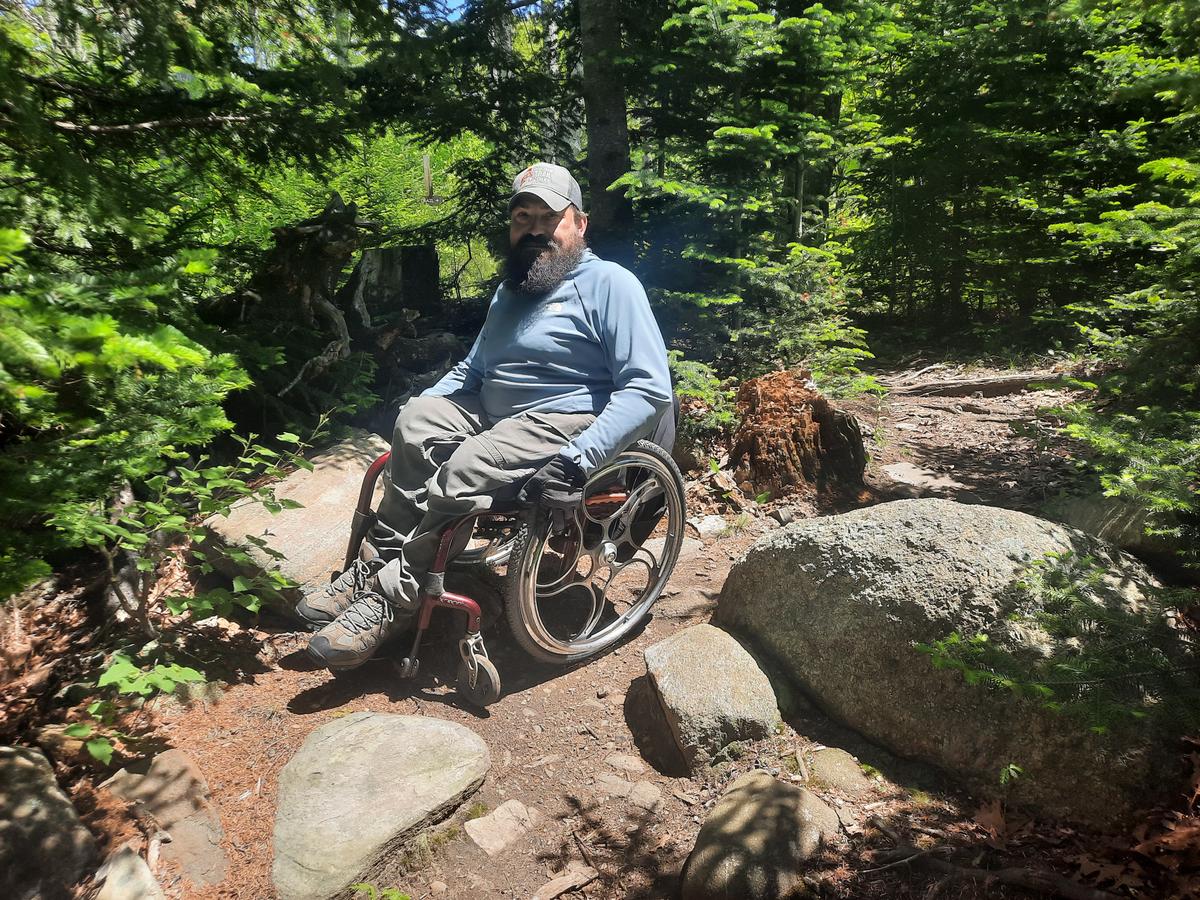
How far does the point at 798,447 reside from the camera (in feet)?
15.9

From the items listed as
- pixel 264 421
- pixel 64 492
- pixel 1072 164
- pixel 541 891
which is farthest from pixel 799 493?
pixel 1072 164

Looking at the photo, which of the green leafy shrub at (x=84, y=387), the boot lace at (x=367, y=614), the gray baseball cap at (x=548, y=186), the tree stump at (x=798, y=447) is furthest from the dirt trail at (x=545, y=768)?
the gray baseball cap at (x=548, y=186)

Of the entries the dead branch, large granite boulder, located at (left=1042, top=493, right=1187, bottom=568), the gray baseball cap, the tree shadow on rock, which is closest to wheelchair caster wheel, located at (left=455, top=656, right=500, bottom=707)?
the tree shadow on rock

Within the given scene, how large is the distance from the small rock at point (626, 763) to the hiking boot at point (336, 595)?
1.21m

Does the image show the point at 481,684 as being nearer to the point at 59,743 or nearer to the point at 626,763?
the point at 626,763

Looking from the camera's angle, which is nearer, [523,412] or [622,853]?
[622,853]

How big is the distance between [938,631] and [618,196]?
4475mm

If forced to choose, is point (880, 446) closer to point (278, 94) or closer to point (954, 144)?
point (954, 144)

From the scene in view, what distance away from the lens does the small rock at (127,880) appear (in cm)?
194

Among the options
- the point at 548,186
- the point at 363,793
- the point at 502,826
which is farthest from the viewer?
the point at 548,186

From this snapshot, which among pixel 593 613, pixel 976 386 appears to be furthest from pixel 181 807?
pixel 976 386

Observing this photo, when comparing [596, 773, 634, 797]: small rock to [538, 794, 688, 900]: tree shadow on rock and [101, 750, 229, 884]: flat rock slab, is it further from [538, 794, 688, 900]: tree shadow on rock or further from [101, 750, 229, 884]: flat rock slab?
[101, 750, 229, 884]: flat rock slab

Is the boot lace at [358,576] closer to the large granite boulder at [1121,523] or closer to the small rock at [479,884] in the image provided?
the small rock at [479,884]

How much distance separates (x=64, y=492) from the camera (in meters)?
1.75
